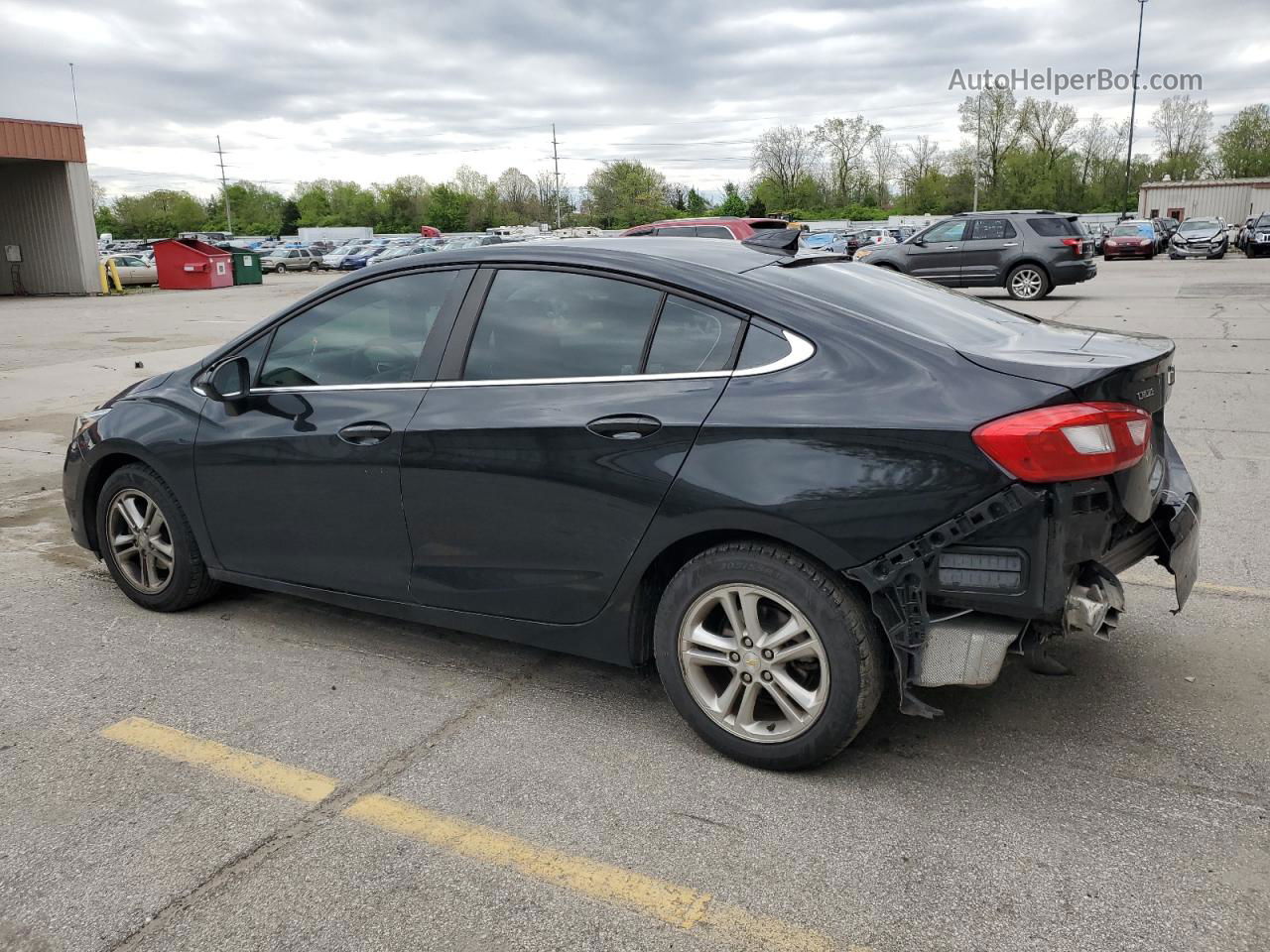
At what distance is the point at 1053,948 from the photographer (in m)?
2.40

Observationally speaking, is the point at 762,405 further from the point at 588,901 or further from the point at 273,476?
the point at 273,476

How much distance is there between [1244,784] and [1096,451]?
1.13 meters

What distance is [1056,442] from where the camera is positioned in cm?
276

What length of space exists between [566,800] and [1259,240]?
135 feet

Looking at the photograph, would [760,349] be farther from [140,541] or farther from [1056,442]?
[140,541]

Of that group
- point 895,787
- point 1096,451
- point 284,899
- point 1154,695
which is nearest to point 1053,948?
point 895,787

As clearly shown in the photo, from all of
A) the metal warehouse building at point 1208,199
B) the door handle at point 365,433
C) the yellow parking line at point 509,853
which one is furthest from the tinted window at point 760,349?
the metal warehouse building at point 1208,199

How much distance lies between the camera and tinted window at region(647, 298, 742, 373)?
10.7ft

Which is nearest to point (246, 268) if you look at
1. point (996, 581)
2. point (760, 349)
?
point (760, 349)

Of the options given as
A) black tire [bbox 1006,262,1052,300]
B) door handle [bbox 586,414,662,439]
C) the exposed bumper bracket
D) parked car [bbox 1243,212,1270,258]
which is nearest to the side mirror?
door handle [bbox 586,414,662,439]

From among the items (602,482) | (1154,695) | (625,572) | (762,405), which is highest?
(762,405)

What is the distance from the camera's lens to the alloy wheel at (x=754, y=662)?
3.08 m

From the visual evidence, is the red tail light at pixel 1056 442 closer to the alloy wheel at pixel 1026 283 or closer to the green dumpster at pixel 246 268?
the alloy wheel at pixel 1026 283

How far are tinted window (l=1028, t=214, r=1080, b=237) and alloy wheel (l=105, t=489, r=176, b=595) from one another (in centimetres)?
1803
